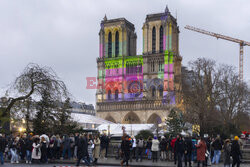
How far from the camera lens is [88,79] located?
9025 cm

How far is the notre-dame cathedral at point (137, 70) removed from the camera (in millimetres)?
82125

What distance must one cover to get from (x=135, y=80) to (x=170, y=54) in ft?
31.8

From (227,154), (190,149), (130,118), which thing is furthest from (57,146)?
(130,118)

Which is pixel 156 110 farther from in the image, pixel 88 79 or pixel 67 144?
pixel 67 144

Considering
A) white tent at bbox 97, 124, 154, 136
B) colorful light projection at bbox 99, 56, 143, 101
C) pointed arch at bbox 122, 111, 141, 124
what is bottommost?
white tent at bbox 97, 124, 154, 136

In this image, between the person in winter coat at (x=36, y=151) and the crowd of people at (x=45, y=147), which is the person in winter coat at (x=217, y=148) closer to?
the crowd of people at (x=45, y=147)

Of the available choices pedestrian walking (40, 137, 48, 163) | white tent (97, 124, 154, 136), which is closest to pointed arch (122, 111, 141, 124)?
white tent (97, 124, 154, 136)

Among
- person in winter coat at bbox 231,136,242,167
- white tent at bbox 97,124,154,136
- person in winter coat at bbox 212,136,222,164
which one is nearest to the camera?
person in winter coat at bbox 231,136,242,167

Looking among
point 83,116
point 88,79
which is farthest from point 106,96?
point 83,116

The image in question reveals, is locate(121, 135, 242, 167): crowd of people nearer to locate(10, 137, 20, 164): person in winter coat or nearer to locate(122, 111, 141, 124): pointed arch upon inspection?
locate(10, 137, 20, 164): person in winter coat

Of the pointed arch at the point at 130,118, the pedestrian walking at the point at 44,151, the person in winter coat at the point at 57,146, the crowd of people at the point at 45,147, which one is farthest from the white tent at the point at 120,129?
the pointed arch at the point at 130,118

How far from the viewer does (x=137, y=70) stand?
85.9 meters

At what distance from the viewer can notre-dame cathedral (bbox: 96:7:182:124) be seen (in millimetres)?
82125

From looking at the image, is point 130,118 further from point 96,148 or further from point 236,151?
point 236,151
